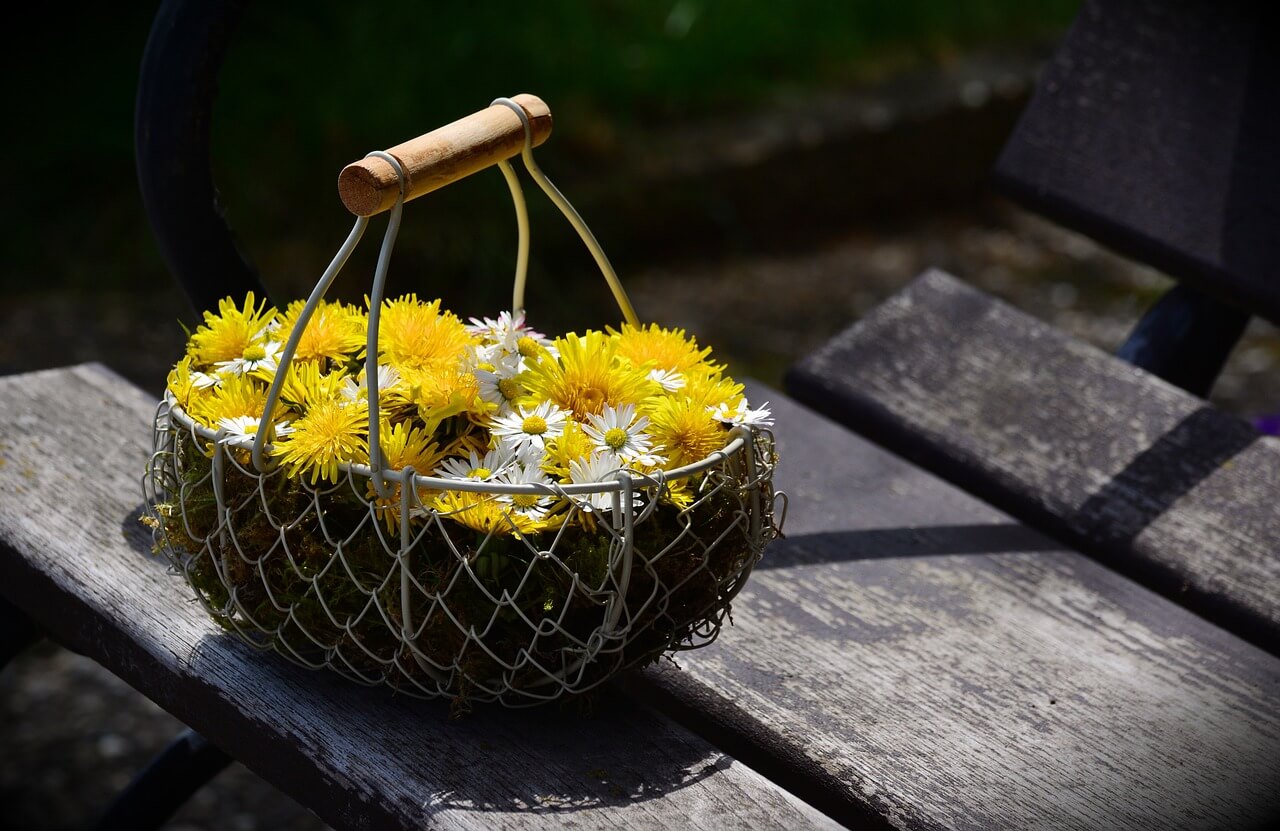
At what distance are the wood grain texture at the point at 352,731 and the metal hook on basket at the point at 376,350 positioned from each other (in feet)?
0.61

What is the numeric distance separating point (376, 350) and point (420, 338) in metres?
0.13

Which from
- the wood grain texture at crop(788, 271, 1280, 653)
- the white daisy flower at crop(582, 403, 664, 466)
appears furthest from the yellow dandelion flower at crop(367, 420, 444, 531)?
the wood grain texture at crop(788, 271, 1280, 653)

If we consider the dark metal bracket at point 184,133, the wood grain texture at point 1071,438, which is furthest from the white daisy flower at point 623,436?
the wood grain texture at point 1071,438

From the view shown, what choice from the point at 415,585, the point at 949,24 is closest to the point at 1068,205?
the point at 415,585

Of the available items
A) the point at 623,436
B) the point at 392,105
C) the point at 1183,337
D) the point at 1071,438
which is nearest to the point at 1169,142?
the point at 1183,337

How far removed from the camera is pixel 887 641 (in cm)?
114

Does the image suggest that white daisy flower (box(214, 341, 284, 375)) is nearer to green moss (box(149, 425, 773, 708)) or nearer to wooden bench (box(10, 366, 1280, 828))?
green moss (box(149, 425, 773, 708))

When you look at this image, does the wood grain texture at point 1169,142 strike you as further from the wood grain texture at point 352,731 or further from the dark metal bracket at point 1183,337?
the wood grain texture at point 352,731

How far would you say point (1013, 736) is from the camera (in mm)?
1018

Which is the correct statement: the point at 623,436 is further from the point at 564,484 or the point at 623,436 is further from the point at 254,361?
the point at 254,361

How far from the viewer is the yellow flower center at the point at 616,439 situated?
874 mm

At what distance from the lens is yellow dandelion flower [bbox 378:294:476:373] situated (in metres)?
0.95

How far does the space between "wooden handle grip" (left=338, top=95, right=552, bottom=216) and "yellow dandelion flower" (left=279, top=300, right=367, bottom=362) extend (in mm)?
115

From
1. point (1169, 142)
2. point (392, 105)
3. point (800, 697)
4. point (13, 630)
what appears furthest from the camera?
point (392, 105)
